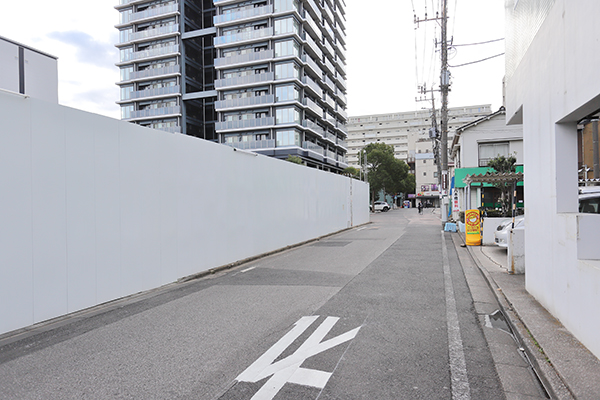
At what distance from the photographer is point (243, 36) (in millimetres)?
48844

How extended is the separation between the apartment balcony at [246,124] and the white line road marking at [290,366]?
44.4m

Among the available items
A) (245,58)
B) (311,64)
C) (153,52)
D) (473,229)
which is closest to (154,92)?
(153,52)

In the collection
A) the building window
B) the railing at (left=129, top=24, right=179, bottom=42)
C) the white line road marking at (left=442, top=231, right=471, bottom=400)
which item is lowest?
the white line road marking at (left=442, top=231, right=471, bottom=400)

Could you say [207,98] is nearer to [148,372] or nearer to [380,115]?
[148,372]

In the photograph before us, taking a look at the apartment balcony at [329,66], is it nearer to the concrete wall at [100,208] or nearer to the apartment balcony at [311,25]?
the apartment balcony at [311,25]

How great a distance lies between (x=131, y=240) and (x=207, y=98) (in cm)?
5204

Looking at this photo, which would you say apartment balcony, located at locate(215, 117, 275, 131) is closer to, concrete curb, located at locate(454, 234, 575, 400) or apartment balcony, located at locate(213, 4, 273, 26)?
apartment balcony, located at locate(213, 4, 273, 26)

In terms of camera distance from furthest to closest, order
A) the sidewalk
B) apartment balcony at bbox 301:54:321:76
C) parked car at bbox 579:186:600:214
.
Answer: apartment balcony at bbox 301:54:321:76 < parked car at bbox 579:186:600:214 < the sidewalk

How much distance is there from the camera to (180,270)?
7.71m

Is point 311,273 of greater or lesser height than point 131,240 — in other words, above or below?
below

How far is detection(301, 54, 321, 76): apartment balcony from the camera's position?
49.9 metres

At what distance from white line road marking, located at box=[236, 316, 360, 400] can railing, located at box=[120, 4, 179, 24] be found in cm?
5682

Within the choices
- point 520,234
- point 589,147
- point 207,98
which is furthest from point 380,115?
point 520,234

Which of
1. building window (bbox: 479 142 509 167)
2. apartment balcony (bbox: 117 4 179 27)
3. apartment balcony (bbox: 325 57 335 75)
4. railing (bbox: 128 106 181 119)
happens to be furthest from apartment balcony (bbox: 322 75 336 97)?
building window (bbox: 479 142 509 167)
